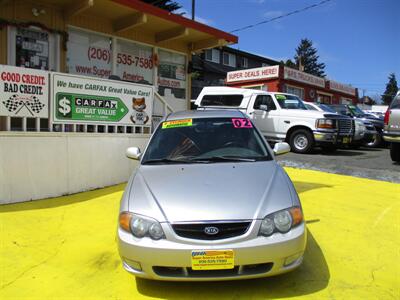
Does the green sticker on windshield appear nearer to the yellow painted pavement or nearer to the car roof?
the car roof

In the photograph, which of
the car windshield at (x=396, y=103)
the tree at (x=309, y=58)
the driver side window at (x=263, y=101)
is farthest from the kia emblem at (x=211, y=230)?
the tree at (x=309, y=58)

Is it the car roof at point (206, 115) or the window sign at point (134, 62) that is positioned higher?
the window sign at point (134, 62)

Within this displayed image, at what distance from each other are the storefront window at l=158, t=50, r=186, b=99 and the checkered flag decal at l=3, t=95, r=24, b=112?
19.4ft

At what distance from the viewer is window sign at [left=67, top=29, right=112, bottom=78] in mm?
9914

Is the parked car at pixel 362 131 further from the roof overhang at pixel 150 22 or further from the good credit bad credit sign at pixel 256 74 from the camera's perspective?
the good credit bad credit sign at pixel 256 74

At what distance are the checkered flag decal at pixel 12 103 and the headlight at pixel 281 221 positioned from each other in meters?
4.88

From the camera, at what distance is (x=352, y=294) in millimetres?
3434

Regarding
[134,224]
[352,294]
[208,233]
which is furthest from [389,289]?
[134,224]

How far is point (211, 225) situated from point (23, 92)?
185 inches

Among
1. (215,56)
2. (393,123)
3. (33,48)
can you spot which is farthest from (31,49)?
(215,56)

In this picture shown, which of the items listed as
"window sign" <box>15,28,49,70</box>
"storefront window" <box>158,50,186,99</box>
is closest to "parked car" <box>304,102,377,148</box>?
"storefront window" <box>158,50,186,99</box>

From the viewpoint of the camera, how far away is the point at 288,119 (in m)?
12.5

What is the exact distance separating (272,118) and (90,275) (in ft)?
31.9

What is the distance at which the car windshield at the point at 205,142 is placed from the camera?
14.8 ft
